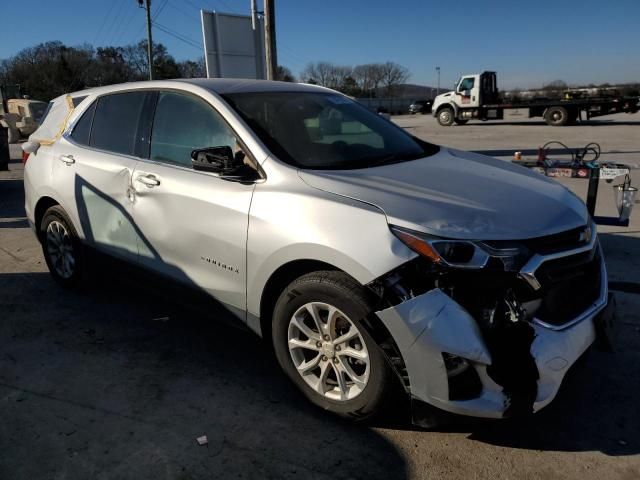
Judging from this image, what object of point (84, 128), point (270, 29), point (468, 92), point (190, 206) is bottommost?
point (190, 206)

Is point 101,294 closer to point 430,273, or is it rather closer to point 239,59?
point 430,273

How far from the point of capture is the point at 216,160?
294 cm

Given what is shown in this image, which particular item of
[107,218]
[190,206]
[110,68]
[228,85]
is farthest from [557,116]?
[110,68]

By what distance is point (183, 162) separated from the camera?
3.38 meters

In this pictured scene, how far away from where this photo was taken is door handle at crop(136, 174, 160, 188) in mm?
3416

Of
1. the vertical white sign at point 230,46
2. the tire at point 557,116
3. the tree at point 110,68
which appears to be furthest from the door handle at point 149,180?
the tree at point 110,68

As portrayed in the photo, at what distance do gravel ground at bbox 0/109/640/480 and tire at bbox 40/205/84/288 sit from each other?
54 cm

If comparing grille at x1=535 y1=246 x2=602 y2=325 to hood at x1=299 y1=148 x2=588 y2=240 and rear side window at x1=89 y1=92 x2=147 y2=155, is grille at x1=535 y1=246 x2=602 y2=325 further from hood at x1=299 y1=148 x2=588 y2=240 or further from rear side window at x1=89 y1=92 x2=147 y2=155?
rear side window at x1=89 y1=92 x2=147 y2=155

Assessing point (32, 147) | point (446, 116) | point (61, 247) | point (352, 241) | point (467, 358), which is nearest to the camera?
point (467, 358)

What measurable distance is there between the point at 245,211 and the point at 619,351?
8.44 ft

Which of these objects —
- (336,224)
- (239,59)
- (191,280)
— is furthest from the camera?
(239,59)

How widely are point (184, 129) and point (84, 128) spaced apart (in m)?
1.37

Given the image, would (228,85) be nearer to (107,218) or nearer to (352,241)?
(107,218)

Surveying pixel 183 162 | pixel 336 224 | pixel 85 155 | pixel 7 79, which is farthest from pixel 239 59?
pixel 7 79
